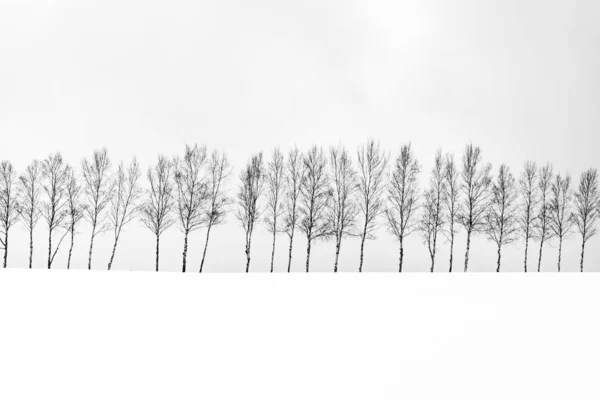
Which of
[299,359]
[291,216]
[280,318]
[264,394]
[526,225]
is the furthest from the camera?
[526,225]

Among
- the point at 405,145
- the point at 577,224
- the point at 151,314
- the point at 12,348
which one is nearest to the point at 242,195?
the point at 405,145

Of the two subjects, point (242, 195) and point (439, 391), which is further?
point (242, 195)

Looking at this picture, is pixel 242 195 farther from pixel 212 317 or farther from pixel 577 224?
pixel 577 224

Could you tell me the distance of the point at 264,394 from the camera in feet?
17.4

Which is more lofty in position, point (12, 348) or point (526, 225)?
point (526, 225)

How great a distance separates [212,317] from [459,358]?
20.2 ft

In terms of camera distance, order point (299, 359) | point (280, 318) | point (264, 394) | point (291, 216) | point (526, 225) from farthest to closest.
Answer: point (526, 225) < point (291, 216) < point (280, 318) < point (299, 359) < point (264, 394)

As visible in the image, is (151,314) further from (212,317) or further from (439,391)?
(439,391)

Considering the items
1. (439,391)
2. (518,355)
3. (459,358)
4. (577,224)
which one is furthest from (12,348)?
(577,224)

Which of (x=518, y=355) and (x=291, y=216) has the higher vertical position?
(x=291, y=216)

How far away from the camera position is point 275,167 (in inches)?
1401

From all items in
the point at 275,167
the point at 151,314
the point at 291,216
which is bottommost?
the point at 151,314

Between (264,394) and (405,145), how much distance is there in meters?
33.5

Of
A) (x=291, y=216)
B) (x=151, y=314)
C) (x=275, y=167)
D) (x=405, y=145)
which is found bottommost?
(x=151, y=314)
